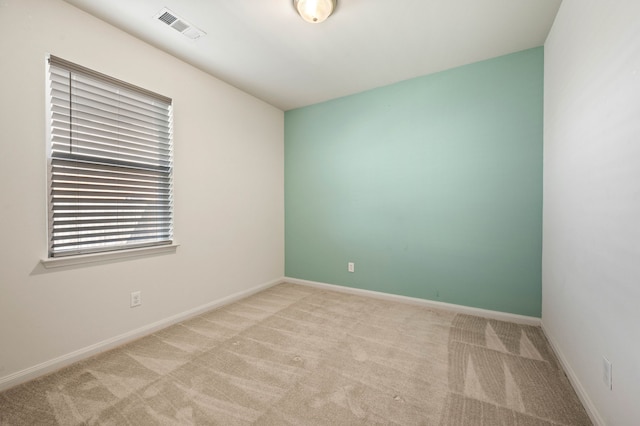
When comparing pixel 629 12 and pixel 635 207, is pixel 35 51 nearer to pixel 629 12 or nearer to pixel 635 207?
pixel 629 12

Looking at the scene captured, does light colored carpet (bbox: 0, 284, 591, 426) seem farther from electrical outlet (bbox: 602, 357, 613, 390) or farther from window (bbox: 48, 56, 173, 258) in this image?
window (bbox: 48, 56, 173, 258)

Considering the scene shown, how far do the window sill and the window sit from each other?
46 mm

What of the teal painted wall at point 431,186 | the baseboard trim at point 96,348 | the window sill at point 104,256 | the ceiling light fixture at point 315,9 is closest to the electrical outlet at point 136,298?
the baseboard trim at point 96,348

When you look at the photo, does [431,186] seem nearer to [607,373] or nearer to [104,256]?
[607,373]

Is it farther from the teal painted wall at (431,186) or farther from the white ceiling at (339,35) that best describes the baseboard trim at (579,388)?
the white ceiling at (339,35)

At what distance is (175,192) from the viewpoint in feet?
8.18

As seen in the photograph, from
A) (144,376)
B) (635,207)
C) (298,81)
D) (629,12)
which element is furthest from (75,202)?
(629,12)

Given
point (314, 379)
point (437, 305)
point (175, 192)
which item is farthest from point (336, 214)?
point (314, 379)

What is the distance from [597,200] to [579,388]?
1119 mm

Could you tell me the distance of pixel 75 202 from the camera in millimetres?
1871

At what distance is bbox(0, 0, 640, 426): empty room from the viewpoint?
4.62ft

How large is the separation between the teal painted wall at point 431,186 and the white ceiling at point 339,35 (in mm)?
317

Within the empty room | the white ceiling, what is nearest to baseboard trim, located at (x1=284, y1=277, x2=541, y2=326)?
the empty room

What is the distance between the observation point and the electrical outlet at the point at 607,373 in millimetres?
1206
